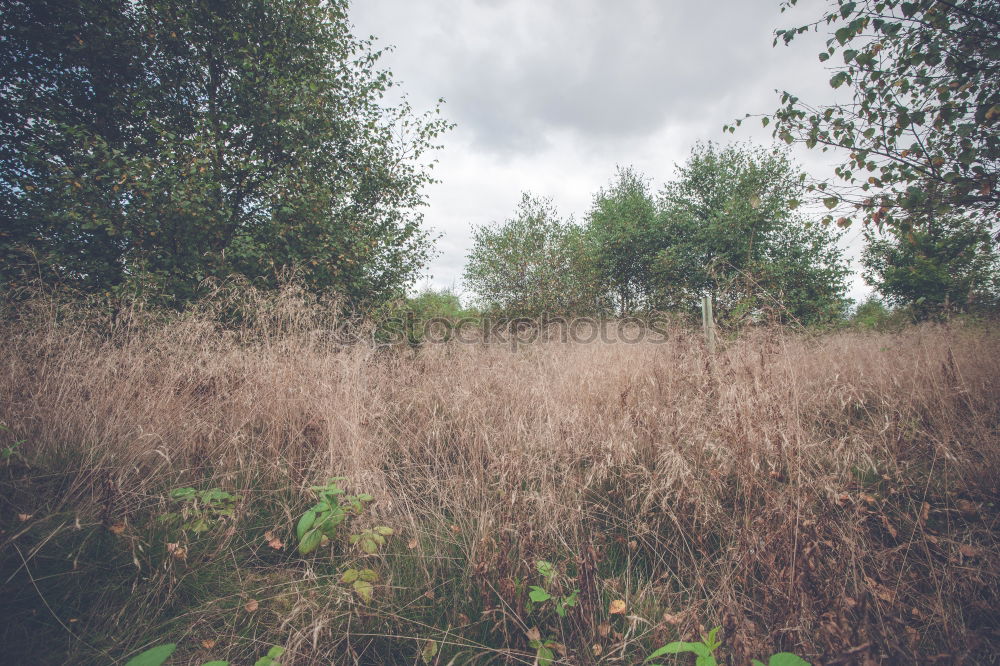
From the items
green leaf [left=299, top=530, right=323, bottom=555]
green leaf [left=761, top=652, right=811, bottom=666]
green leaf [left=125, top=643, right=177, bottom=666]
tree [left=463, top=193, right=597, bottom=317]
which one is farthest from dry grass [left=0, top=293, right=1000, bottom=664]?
tree [left=463, top=193, right=597, bottom=317]

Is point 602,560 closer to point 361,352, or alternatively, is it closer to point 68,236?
point 361,352

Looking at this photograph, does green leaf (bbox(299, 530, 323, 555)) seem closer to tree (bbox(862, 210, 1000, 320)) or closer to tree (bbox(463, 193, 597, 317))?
tree (bbox(862, 210, 1000, 320))

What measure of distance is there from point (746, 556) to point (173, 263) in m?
7.70

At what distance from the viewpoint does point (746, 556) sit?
1.61m

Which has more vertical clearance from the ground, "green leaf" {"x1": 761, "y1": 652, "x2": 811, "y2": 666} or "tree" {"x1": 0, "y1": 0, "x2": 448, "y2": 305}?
"tree" {"x1": 0, "y1": 0, "x2": 448, "y2": 305}

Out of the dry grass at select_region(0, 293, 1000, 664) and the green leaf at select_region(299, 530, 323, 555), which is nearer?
the dry grass at select_region(0, 293, 1000, 664)

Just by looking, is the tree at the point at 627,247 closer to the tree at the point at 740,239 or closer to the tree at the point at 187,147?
the tree at the point at 740,239

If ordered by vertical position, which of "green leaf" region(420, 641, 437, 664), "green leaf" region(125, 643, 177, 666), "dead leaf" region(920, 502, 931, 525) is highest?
"green leaf" region(125, 643, 177, 666)

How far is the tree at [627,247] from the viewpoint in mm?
16359

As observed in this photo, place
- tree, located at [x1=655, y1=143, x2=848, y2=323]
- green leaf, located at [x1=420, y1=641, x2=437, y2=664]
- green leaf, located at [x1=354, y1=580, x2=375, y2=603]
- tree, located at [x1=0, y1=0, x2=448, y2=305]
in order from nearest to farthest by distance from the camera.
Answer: green leaf, located at [x1=420, y1=641, x2=437, y2=664]
green leaf, located at [x1=354, y1=580, x2=375, y2=603]
tree, located at [x1=0, y1=0, x2=448, y2=305]
tree, located at [x1=655, y1=143, x2=848, y2=323]

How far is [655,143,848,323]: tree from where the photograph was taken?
13.9m

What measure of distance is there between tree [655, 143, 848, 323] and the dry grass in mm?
12783

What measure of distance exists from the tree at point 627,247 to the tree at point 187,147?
1181 centimetres

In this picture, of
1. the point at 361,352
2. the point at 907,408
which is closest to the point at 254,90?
the point at 361,352
